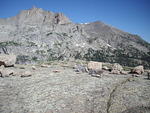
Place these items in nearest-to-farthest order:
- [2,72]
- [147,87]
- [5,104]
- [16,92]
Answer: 1. [5,104]
2. [16,92]
3. [147,87]
4. [2,72]

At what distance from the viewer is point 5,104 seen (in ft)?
56.4

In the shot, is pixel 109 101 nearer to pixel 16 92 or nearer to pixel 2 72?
pixel 16 92

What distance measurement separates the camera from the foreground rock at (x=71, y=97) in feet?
53.5

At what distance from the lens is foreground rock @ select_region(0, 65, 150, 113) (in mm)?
16312

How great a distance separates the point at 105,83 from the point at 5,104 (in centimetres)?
1459

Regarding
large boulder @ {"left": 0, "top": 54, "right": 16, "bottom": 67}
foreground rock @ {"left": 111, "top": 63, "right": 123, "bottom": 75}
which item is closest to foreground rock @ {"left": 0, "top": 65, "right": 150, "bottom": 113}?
foreground rock @ {"left": 111, "top": 63, "right": 123, "bottom": 75}

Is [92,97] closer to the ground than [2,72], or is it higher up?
closer to the ground

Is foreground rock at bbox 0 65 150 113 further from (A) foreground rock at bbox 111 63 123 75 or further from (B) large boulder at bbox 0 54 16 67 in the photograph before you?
(B) large boulder at bbox 0 54 16 67

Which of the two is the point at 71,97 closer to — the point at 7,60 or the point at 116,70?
the point at 116,70

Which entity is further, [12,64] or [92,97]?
[12,64]

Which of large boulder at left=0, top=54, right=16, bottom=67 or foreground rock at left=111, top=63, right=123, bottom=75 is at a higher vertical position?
large boulder at left=0, top=54, right=16, bottom=67

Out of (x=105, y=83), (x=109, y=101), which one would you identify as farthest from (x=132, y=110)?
(x=105, y=83)

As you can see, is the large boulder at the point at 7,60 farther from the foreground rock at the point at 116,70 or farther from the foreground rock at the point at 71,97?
the foreground rock at the point at 116,70

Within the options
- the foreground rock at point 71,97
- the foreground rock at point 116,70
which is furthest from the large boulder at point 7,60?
the foreground rock at point 116,70
